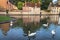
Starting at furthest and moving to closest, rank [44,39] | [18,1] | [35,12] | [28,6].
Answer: [18,1] < [28,6] < [35,12] < [44,39]

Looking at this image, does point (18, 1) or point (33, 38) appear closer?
point (33, 38)

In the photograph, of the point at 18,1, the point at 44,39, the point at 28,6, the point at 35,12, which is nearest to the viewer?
the point at 44,39

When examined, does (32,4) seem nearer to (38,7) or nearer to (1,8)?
(38,7)

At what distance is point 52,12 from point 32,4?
17.9 ft

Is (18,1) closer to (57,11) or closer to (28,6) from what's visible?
(28,6)

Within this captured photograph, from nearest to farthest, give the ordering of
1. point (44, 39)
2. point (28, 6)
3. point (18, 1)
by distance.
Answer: point (44, 39), point (28, 6), point (18, 1)

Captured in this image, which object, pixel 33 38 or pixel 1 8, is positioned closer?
pixel 33 38

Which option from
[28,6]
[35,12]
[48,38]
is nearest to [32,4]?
[28,6]

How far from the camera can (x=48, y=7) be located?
62719 mm

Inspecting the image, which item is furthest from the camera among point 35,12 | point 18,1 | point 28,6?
point 18,1

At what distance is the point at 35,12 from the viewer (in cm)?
5522

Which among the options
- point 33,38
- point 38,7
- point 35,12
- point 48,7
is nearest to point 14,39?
point 33,38

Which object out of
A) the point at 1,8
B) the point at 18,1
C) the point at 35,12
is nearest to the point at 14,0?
the point at 18,1

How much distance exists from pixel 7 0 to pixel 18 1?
328 centimetres
